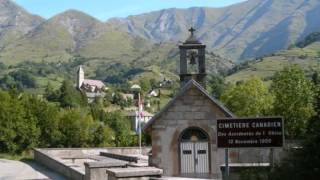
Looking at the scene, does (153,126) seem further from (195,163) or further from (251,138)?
(251,138)

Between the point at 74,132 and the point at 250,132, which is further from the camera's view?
the point at 74,132

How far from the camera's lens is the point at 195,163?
955 inches

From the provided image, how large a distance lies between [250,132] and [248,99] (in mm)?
58034

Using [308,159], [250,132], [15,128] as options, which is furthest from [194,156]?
[15,128]

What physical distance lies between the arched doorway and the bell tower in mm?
4211

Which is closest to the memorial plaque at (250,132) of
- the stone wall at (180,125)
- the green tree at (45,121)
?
the stone wall at (180,125)

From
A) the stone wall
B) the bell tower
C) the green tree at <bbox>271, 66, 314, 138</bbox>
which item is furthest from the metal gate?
the green tree at <bbox>271, 66, 314, 138</bbox>

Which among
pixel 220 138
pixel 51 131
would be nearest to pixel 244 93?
pixel 51 131

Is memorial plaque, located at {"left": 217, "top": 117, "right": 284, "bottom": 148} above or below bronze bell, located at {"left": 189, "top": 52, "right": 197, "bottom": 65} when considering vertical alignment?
below

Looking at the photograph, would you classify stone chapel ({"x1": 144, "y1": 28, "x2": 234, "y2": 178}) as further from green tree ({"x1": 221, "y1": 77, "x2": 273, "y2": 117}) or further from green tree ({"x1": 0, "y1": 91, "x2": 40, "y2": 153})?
green tree ({"x1": 221, "y1": 77, "x2": 273, "y2": 117})

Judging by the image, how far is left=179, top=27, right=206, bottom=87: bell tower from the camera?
1100 inches

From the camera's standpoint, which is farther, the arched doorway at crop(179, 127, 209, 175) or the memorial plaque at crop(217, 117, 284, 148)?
the arched doorway at crop(179, 127, 209, 175)

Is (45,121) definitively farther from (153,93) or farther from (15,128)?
(153,93)

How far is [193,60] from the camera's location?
28812mm
